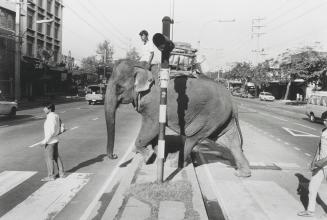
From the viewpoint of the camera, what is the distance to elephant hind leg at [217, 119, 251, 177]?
859 centimetres

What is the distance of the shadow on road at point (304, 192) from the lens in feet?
22.7

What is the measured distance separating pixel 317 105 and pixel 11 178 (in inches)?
837

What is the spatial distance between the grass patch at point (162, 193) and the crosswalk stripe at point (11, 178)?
2.39 meters

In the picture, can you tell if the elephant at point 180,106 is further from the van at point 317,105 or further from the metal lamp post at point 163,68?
the van at point 317,105

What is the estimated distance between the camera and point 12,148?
11.9 m

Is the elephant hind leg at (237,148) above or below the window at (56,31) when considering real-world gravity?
below

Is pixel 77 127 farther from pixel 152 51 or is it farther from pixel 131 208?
pixel 131 208

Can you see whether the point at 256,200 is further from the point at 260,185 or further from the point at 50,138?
the point at 50,138

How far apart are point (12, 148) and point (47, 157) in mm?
4500

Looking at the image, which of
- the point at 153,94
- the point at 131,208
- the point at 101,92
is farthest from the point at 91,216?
the point at 101,92

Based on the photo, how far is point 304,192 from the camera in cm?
775

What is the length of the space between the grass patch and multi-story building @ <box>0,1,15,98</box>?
32369 mm

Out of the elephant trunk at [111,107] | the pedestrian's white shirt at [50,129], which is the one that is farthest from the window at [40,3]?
the elephant trunk at [111,107]

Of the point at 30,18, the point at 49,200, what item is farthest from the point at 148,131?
the point at 30,18
